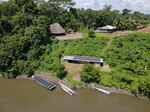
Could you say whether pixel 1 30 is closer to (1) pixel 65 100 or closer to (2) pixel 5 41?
(2) pixel 5 41

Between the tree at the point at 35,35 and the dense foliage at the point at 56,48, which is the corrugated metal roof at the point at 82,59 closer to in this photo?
the dense foliage at the point at 56,48

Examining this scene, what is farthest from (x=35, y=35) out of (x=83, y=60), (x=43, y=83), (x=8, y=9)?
(x=8, y=9)

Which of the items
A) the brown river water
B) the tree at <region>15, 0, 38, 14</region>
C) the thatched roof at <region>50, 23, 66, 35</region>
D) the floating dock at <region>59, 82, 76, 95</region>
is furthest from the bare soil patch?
the brown river water

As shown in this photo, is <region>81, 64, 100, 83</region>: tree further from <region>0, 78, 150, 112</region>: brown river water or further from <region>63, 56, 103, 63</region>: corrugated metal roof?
<region>63, 56, 103, 63</region>: corrugated metal roof

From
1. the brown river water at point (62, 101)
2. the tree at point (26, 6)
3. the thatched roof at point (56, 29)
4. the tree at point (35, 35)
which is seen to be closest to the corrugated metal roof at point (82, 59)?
the brown river water at point (62, 101)

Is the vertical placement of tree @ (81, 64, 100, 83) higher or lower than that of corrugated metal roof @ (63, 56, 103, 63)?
lower

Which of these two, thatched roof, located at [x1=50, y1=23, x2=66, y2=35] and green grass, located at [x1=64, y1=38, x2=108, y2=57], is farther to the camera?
thatched roof, located at [x1=50, y1=23, x2=66, y2=35]
